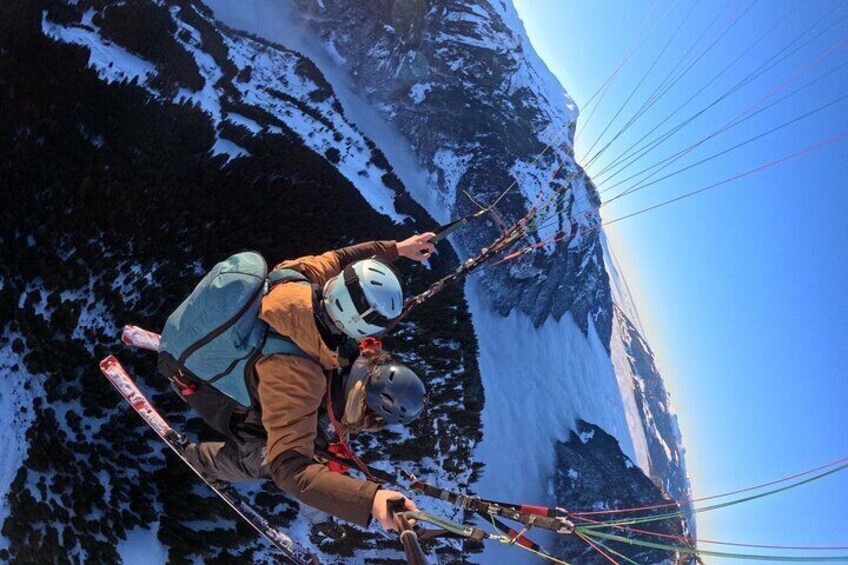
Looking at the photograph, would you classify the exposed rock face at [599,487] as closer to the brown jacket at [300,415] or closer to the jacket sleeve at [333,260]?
the jacket sleeve at [333,260]

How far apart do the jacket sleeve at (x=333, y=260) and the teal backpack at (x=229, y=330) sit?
0.40 m

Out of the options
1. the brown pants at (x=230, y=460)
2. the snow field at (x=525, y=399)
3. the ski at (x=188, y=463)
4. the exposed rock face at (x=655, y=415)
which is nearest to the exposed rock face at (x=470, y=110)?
the snow field at (x=525, y=399)

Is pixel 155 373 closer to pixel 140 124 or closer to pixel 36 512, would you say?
pixel 36 512

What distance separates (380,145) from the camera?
69.1 feet

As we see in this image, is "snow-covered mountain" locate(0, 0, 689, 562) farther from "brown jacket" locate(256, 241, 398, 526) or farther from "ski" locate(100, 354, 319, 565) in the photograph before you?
"brown jacket" locate(256, 241, 398, 526)

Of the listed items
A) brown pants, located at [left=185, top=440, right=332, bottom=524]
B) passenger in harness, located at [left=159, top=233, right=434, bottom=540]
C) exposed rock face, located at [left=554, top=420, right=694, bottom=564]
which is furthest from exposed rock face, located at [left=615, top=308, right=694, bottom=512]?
passenger in harness, located at [left=159, top=233, right=434, bottom=540]

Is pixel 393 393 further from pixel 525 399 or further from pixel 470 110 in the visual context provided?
pixel 470 110

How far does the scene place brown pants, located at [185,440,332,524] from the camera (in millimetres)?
5199

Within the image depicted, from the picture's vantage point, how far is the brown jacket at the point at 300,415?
120 inches

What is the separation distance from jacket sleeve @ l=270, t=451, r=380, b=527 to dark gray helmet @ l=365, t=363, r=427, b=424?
2.79ft

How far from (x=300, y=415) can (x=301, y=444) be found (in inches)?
7.2

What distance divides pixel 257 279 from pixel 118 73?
14.6 m

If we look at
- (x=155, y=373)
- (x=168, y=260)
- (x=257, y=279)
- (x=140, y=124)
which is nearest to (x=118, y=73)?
(x=140, y=124)

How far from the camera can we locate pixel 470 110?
24.4 meters
